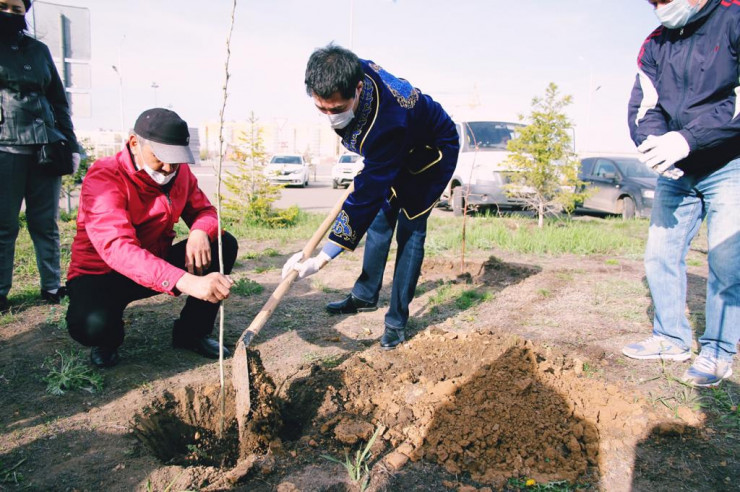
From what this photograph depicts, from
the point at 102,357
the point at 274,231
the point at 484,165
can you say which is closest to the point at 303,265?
the point at 102,357

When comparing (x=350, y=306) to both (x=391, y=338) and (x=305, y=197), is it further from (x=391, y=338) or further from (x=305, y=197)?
(x=305, y=197)

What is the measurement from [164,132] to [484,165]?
723 centimetres

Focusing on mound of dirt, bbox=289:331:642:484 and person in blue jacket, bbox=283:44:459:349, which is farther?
person in blue jacket, bbox=283:44:459:349

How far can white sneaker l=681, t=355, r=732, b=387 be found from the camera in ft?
7.61

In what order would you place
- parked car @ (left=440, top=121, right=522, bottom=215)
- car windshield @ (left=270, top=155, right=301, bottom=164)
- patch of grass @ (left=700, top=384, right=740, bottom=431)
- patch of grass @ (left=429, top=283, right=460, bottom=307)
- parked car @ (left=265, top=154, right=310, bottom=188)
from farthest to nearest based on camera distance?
car windshield @ (left=270, top=155, right=301, bottom=164) < parked car @ (left=265, top=154, right=310, bottom=188) < parked car @ (left=440, top=121, right=522, bottom=215) < patch of grass @ (left=429, top=283, right=460, bottom=307) < patch of grass @ (left=700, top=384, right=740, bottom=431)

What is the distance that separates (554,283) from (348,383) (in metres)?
2.57

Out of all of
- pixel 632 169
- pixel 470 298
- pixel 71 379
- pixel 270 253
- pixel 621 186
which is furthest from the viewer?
pixel 632 169

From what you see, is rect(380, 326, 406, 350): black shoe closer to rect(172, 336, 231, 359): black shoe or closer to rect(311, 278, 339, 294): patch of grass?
rect(172, 336, 231, 359): black shoe

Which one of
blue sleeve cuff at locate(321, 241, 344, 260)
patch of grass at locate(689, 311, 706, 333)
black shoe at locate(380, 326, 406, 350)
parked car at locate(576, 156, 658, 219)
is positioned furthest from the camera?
parked car at locate(576, 156, 658, 219)

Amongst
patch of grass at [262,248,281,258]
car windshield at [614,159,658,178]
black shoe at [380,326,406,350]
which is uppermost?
car windshield at [614,159,658,178]

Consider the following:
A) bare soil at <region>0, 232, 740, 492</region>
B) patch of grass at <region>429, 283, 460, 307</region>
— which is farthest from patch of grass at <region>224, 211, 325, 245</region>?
bare soil at <region>0, 232, 740, 492</region>

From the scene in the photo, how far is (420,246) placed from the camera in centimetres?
298

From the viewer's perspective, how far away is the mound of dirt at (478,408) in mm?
1853

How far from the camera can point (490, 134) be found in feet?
30.6
